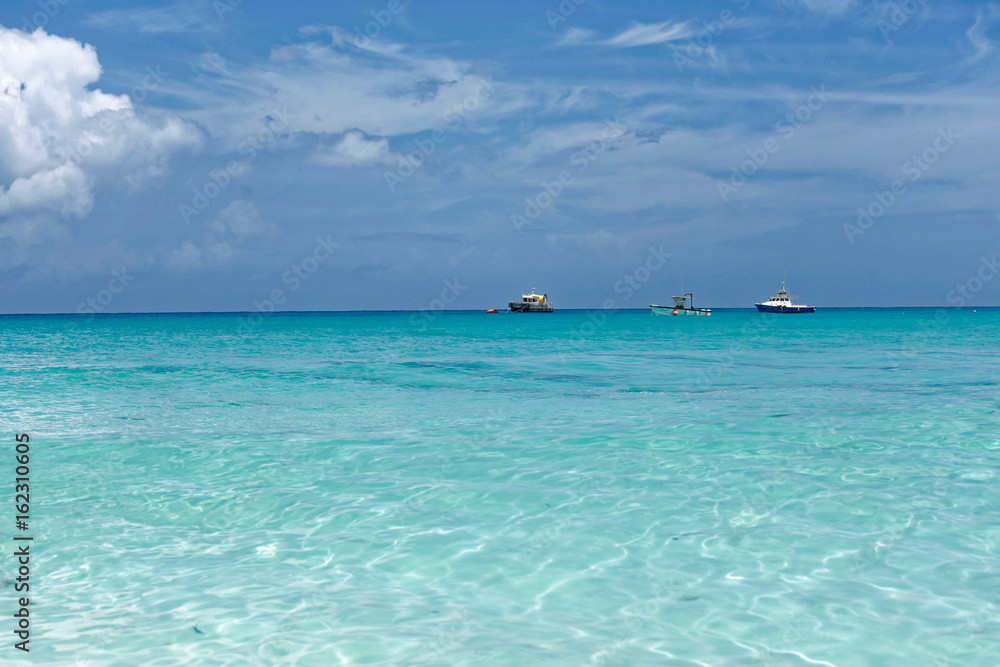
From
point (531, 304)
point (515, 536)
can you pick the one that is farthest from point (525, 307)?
point (515, 536)

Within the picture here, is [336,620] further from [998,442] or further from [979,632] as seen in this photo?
[998,442]

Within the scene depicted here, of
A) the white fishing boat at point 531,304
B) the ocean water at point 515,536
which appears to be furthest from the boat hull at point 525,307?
the ocean water at point 515,536

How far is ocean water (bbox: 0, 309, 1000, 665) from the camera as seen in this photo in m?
6.02

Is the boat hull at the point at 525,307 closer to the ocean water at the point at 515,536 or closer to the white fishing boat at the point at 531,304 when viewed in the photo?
the white fishing boat at the point at 531,304

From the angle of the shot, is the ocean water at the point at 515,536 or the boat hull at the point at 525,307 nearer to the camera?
the ocean water at the point at 515,536

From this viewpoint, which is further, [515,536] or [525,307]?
[525,307]

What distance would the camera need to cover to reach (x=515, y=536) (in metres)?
8.64

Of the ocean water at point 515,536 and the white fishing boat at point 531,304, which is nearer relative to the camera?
the ocean water at point 515,536

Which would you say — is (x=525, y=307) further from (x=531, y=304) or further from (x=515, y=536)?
(x=515, y=536)

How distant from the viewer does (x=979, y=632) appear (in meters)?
6.06

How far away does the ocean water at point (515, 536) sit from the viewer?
602cm

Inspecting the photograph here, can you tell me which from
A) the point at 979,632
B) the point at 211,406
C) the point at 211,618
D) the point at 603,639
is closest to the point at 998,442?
the point at 979,632

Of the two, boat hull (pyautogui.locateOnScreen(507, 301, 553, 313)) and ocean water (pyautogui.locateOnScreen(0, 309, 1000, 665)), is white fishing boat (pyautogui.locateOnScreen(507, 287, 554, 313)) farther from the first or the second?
ocean water (pyautogui.locateOnScreen(0, 309, 1000, 665))

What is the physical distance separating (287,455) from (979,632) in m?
11.0
